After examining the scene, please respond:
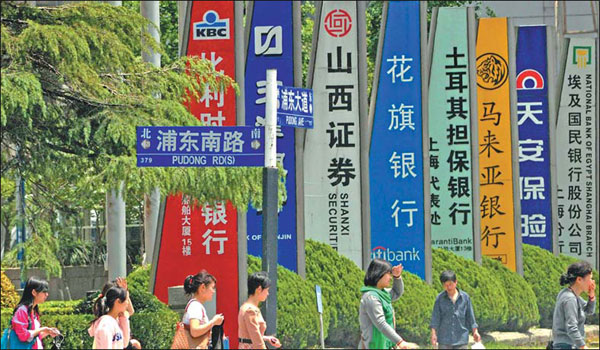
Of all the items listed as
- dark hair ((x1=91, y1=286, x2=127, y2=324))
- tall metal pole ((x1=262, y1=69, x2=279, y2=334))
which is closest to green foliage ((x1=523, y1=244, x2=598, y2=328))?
tall metal pole ((x1=262, y1=69, x2=279, y2=334))

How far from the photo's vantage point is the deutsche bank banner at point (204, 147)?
44.0 ft

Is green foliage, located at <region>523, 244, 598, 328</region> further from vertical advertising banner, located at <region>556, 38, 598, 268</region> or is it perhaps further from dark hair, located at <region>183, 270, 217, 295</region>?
dark hair, located at <region>183, 270, 217, 295</region>

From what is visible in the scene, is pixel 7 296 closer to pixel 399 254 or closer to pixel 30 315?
pixel 399 254

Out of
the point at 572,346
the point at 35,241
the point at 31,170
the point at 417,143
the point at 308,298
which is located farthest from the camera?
the point at 417,143

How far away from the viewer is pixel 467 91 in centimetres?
2497

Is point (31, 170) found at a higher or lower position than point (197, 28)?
lower

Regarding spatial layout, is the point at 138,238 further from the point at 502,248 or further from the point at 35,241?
the point at 35,241

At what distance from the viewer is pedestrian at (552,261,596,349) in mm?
11422

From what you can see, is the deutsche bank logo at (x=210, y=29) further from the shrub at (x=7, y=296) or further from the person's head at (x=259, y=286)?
the person's head at (x=259, y=286)

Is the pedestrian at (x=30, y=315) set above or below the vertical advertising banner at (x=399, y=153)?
below

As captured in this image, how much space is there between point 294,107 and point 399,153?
9.10 m

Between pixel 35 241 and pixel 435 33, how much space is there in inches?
504

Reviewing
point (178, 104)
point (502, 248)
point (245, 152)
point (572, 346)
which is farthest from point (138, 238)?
point (572, 346)

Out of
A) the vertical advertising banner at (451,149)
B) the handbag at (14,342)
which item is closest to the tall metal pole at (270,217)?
the handbag at (14,342)
